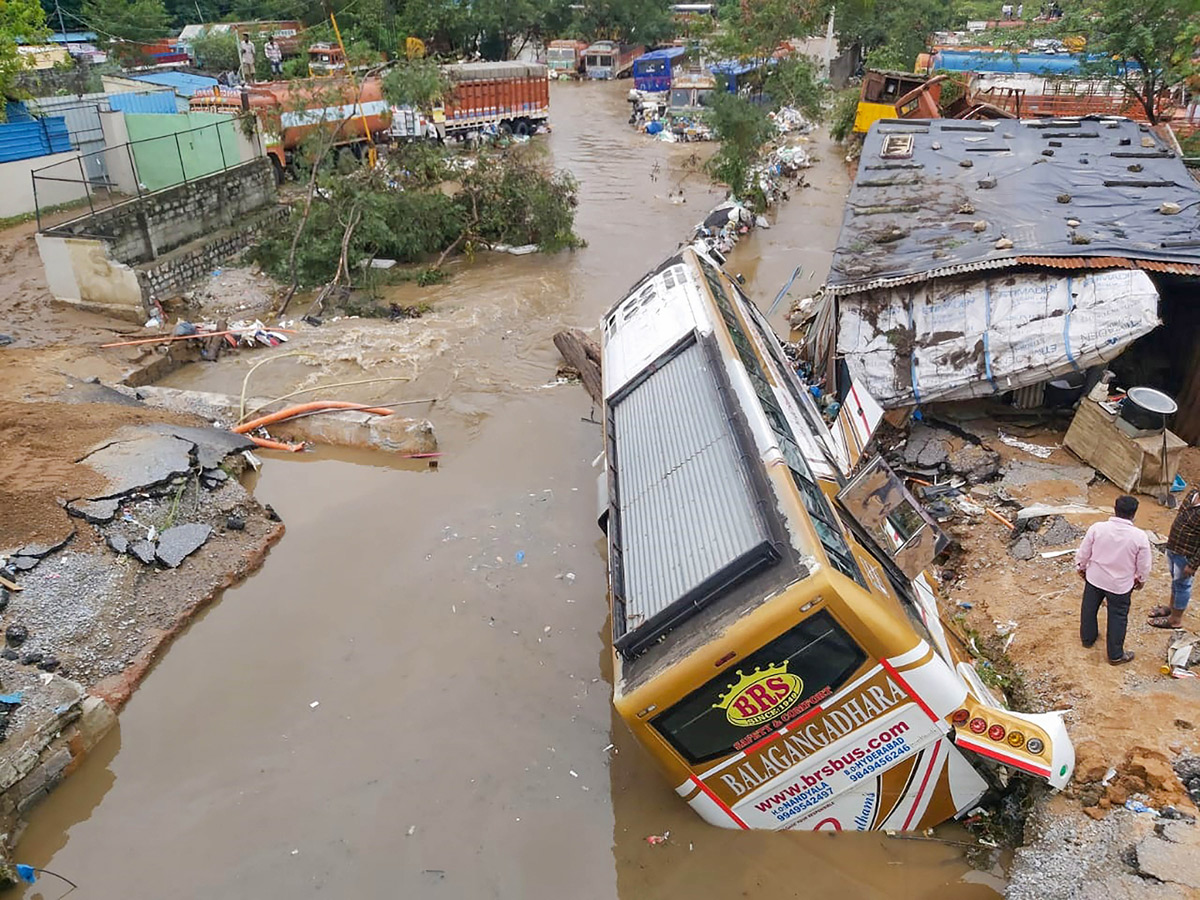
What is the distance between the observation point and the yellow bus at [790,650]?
150 inches

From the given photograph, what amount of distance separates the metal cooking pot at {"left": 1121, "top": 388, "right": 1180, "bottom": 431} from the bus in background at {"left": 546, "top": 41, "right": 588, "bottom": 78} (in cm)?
4094

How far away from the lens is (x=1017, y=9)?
37.5 meters

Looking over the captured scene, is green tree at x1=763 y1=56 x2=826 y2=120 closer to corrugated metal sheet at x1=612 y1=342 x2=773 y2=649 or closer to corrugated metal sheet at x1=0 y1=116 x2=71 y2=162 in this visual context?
corrugated metal sheet at x1=0 y1=116 x2=71 y2=162

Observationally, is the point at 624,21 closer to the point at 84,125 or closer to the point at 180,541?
the point at 84,125

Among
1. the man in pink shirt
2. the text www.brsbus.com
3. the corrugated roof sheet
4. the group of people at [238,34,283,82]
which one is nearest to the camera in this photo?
the text www.brsbus.com

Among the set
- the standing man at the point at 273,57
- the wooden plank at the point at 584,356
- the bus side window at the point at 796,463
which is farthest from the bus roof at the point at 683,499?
the standing man at the point at 273,57

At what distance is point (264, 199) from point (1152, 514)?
54.6ft

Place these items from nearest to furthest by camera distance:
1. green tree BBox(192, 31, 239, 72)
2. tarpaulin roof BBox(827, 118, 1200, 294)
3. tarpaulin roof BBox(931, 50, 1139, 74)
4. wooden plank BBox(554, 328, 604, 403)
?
1. tarpaulin roof BBox(827, 118, 1200, 294)
2. wooden plank BBox(554, 328, 604, 403)
3. tarpaulin roof BBox(931, 50, 1139, 74)
4. green tree BBox(192, 31, 239, 72)

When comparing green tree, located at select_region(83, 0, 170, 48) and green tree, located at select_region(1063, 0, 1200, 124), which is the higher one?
green tree, located at select_region(83, 0, 170, 48)

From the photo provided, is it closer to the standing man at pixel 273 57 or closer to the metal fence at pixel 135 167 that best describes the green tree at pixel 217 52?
the standing man at pixel 273 57

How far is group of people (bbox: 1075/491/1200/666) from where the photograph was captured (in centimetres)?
495

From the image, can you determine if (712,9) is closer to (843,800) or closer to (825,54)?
(825,54)

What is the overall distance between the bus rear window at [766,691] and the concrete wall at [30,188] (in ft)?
63.9

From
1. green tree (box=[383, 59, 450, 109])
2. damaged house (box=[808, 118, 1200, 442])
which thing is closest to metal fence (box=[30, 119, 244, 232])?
green tree (box=[383, 59, 450, 109])
